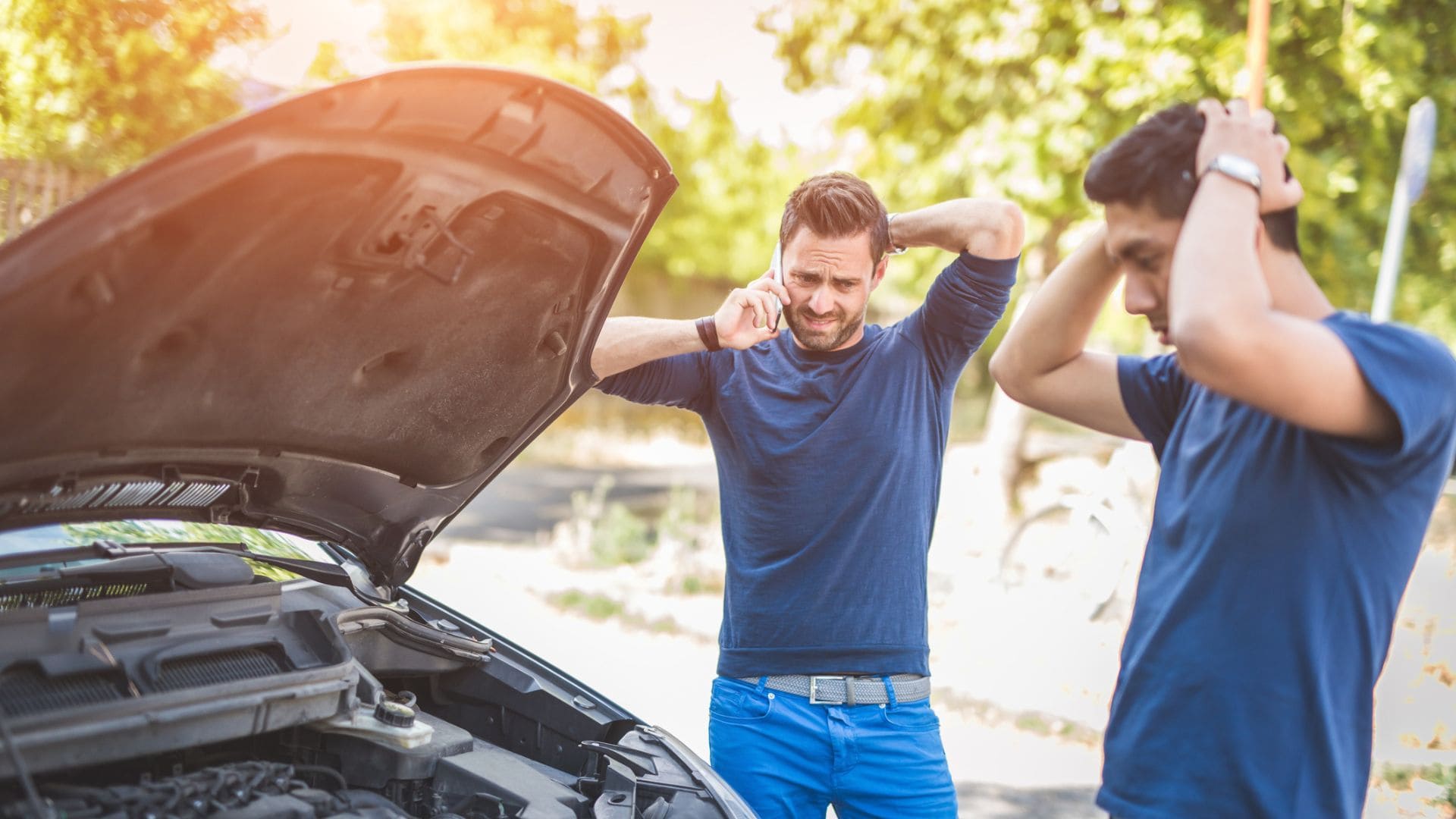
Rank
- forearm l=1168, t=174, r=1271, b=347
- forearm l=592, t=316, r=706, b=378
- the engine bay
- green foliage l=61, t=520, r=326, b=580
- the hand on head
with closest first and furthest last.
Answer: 1. forearm l=1168, t=174, r=1271, b=347
2. the hand on head
3. the engine bay
4. green foliage l=61, t=520, r=326, b=580
5. forearm l=592, t=316, r=706, b=378

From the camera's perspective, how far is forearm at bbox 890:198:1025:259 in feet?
9.06

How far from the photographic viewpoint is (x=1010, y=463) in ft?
28.8

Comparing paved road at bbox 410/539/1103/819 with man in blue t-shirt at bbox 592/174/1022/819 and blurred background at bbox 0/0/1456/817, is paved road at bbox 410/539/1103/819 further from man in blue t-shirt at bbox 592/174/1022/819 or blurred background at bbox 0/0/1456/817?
man in blue t-shirt at bbox 592/174/1022/819

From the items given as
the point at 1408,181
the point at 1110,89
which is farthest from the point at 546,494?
the point at 1408,181

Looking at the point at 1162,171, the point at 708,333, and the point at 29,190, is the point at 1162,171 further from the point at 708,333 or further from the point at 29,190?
the point at 29,190

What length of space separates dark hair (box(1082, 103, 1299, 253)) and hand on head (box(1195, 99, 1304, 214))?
0.8 inches

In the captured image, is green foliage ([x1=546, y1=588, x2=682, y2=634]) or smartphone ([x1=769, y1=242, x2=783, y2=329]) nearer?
smartphone ([x1=769, y1=242, x2=783, y2=329])

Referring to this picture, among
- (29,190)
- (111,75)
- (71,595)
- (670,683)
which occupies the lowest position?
(670,683)

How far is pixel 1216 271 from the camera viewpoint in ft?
4.92

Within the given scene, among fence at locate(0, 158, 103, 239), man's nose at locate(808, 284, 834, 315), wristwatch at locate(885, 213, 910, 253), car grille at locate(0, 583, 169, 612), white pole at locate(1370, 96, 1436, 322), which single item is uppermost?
white pole at locate(1370, 96, 1436, 322)

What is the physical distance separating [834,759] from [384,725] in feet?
3.32

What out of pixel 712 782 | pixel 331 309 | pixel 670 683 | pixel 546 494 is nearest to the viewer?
pixel 331 309

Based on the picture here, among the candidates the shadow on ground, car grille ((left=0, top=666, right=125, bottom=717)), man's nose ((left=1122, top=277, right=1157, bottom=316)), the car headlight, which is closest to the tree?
the shadow on ground

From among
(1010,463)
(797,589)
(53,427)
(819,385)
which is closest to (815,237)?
(819,385)
